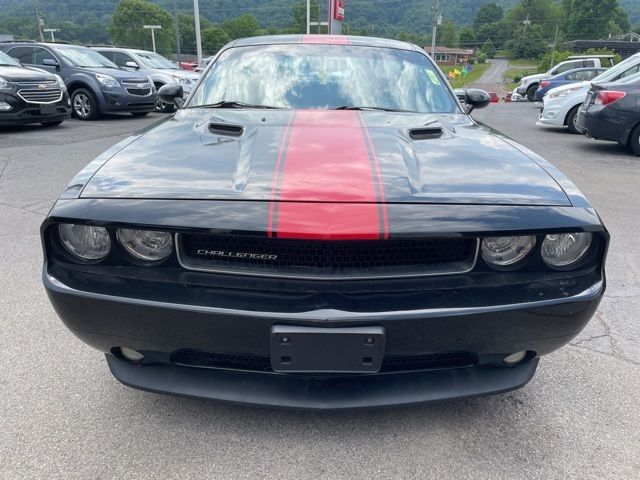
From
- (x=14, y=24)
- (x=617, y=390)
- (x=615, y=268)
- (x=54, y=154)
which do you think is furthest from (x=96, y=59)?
(x=14, y=24)

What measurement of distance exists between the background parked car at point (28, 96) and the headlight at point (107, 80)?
4.28 ft

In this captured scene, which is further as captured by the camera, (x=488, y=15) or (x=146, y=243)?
(x=488, y=15)

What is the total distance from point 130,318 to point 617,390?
198cm

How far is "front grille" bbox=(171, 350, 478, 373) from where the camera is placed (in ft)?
5.58

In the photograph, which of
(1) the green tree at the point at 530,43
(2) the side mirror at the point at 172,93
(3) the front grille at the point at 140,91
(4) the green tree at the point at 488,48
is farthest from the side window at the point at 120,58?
(4) the green tree at the point at 488,48

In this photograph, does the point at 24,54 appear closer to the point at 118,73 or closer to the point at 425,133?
the point at 118,73

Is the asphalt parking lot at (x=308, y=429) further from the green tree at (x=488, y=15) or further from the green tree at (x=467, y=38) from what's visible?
the green tree at (x=488, y=15)

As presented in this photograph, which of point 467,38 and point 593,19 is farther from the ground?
point 593,19

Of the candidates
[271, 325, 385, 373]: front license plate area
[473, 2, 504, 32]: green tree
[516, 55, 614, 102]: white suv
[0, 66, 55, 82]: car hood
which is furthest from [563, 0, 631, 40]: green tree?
[271, 325, 385, 373]: front license plate area

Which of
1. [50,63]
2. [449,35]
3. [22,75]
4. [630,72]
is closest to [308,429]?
[630,72]

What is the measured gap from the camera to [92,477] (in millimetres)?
1715

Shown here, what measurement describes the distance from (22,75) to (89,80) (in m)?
2.13

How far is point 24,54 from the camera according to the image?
36.6 feet

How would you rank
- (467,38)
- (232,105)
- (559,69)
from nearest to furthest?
Result: (232,105), (559,69), (467,38)
